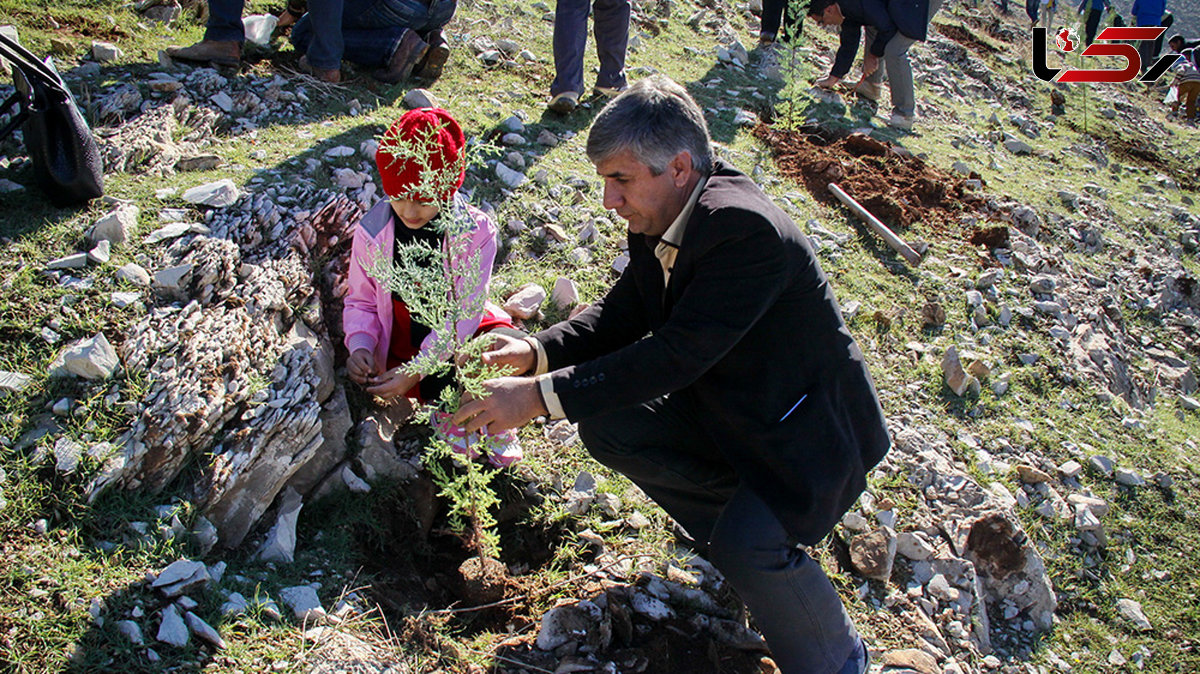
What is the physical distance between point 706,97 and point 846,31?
2.00 m

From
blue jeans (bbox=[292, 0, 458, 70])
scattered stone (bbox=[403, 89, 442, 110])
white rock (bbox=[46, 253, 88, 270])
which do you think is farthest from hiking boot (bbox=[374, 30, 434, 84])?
white rock (bbox=[46, 253, 88, 270])

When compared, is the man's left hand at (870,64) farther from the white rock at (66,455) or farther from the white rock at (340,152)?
the white rock at (66,455)

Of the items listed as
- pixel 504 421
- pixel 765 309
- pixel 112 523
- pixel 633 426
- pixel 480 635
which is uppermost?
pixel 765 309

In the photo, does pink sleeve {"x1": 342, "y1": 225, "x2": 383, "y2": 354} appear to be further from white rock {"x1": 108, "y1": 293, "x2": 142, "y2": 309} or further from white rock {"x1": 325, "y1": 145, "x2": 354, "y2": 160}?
white rock {"x1": 325, "y1": 145, "x2": 354, "y2": 160}

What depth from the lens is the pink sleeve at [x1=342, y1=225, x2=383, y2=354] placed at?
298 cm

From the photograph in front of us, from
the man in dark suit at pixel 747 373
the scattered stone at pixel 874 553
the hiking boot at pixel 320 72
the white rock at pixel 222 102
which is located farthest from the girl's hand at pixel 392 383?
the hiking boot at pixel 320 72

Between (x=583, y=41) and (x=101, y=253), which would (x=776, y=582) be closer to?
(x=101, y=253)

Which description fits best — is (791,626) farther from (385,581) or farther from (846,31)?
(846,31)

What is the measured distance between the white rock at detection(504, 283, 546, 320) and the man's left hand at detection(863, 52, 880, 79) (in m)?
5.68

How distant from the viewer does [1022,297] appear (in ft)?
17.1

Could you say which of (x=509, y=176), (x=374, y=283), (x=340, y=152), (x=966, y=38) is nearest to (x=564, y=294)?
(x=509, y=176)

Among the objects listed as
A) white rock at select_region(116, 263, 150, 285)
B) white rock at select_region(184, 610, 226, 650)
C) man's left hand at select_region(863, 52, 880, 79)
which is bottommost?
white rock at select_region(184, 610, 226, 650)

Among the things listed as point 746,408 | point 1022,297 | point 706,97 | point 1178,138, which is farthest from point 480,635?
point 1178,138

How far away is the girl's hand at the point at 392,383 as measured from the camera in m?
2.87
